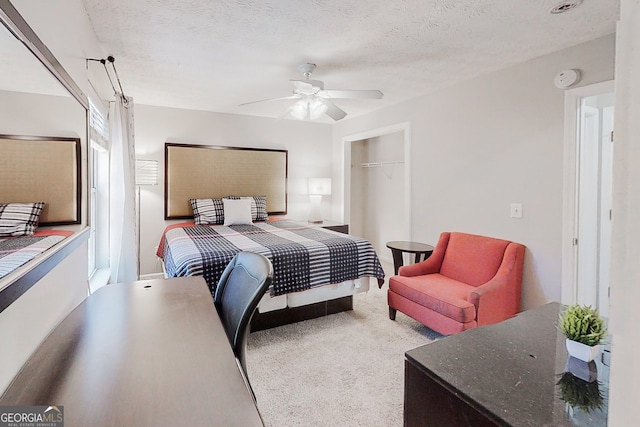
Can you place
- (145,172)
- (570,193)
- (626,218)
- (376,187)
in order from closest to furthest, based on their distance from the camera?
(626,218) < (570,193) < (145,172) < (376,187)

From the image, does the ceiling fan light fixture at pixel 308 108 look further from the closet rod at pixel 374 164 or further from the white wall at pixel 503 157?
the closet rod at pixel 374 164

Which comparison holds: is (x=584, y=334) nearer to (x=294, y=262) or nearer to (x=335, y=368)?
(x=335, y=368)

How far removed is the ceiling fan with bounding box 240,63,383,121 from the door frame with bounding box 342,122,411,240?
3.72 feet

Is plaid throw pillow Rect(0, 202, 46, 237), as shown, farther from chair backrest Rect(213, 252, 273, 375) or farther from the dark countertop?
the dark countertop

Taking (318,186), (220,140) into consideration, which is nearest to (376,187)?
(318,186)

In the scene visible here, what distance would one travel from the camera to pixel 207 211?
4344mm

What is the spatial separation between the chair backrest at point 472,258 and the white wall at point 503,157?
0.18 meters

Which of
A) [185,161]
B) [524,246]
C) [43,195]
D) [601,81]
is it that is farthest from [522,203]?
[185,161]

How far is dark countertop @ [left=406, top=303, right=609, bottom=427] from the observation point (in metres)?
0.76

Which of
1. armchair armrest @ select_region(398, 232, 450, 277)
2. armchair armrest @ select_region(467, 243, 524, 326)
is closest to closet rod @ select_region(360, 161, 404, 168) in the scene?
armchair armrest @ select_region(398, 232, 450, 277)

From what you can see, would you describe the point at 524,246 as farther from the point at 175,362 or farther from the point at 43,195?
the point at 43,195

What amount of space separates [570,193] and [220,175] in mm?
3956

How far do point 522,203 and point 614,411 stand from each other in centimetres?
301

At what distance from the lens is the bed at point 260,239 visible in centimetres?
275
